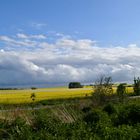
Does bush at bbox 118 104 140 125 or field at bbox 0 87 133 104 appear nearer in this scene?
bush at bbox 118 104 140 125

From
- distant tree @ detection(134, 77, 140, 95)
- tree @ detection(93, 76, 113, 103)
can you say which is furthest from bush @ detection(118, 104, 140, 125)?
distant tree @ detection(134, 77, 140, 95)

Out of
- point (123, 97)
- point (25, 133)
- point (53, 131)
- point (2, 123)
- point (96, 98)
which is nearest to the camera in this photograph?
point (25, 133)

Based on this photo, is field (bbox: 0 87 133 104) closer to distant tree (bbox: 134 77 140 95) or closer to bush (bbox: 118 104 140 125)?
distant tree (bbox: 134 77 140 95)

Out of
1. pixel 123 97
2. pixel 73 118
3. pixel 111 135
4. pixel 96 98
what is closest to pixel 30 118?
pixel 73 118

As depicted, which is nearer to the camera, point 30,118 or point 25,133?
point 25,133

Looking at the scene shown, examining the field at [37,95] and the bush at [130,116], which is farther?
the field at [37,95]

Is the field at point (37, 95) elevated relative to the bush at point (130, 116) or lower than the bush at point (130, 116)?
elevated

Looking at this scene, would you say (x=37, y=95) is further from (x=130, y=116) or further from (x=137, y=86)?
(x=130, y=116)

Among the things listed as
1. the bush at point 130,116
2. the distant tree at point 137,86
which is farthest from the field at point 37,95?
the bush at point 130,116

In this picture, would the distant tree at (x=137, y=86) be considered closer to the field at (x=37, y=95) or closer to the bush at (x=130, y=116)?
the field at (x=37, y=95)

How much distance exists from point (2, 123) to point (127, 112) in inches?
331

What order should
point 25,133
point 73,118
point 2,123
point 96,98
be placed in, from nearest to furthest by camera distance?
point 25,133
point 2,123
point 73,118
point 96,98

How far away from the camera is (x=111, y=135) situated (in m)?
17.0

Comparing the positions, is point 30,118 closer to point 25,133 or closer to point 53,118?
point 53,118
